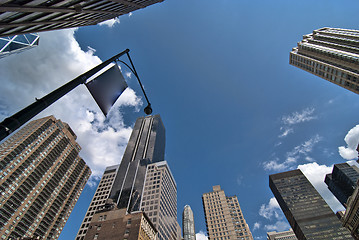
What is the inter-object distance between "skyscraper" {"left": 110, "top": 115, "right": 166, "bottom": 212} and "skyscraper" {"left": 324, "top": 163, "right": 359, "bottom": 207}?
15688cm

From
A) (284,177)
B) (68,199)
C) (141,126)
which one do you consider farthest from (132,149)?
(284,177)

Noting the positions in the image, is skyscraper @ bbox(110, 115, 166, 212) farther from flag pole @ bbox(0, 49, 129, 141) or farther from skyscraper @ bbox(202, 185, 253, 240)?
flag pole @ bbox(0, 49, 129, 141)

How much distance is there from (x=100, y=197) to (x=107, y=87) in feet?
442

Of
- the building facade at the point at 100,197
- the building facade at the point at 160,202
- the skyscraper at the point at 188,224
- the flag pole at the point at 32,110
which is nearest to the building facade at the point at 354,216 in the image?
the flag pole at the point at 32,110

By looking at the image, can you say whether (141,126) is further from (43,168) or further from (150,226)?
(150,226)

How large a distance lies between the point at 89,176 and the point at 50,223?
42.8 m

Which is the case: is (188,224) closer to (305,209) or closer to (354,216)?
(305,209)

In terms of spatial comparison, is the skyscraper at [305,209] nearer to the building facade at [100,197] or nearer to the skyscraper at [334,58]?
the skyscraper at [334,58]

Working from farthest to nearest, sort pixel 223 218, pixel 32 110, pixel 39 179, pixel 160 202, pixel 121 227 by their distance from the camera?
pixel 223 218 < pixel 160 202 < pixel 39 179 < pixel 121 227 < pixel 32 110

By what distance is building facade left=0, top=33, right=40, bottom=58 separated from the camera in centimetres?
5469

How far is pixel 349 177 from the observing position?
157 metres

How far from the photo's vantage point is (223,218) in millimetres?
129000

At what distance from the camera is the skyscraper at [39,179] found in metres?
83.7

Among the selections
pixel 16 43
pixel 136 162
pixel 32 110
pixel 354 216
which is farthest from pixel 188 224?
pixel 32 110
